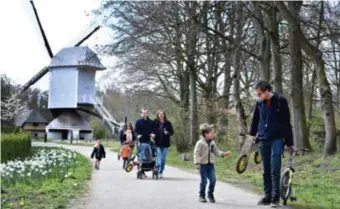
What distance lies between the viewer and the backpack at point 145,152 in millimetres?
14508

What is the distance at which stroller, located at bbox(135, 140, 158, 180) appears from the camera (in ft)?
47.3

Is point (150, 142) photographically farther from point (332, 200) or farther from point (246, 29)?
point (246, 29)

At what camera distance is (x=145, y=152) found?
1464 cm

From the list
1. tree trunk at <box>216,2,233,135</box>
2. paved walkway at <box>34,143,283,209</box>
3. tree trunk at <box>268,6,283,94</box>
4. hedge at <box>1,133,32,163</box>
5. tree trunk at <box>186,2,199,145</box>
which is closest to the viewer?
paved walkway at <box>34,143,283,209</box>

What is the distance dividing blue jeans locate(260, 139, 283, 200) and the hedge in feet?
49.0

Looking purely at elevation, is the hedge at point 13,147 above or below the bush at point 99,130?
below

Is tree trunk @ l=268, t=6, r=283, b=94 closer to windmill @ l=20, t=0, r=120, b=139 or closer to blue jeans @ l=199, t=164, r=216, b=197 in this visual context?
blue jeans @ l=199, t=164, r=216, b=197

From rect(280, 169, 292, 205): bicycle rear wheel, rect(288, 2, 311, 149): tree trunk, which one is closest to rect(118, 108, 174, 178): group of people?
rect(280, 169, 292, 205): bicycle rear wheel

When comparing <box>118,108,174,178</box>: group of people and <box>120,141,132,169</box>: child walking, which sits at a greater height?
<box>118,108,174,178</box>: group of people

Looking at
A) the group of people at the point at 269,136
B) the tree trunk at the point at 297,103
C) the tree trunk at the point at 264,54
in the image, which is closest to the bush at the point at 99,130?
the tree trunk at the point at 264,54

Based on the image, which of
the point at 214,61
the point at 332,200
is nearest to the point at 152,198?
the point at 332,200

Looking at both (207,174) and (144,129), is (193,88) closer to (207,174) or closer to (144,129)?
(144,129)

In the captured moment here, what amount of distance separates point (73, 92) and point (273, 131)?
5279cm

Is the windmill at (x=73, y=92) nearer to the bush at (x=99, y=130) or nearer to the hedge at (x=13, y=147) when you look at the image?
the bush at (x=99, y=130)
